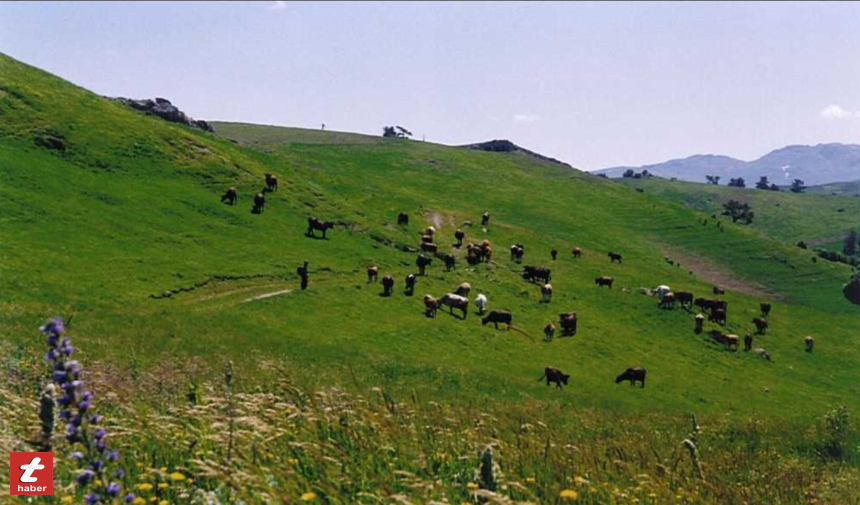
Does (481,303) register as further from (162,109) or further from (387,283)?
(162,109)

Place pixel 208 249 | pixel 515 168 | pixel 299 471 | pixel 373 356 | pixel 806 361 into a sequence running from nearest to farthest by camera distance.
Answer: pixel 299 471 < pixel 373 356 < pixel 208 249 < pixel 806 361 < pixel 515 168

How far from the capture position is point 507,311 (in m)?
47.2

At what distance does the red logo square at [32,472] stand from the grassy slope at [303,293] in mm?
8002

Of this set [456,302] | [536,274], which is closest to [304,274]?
[456,302]

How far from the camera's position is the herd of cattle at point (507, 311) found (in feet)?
149

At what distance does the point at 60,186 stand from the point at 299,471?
49.6 meters

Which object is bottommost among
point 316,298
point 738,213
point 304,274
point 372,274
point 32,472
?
point 316,298

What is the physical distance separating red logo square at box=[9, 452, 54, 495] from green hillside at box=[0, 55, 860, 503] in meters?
1.21

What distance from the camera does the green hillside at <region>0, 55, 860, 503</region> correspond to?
26.4m

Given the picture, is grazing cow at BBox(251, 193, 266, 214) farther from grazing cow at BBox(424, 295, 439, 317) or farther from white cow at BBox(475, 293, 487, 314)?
white cow at BBox(475, 293, 487, 314)

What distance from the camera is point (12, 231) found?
39.0 metres

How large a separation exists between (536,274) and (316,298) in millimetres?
25148

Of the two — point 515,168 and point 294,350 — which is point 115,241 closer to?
point 294,350

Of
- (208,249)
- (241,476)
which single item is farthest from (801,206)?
(241,476)
